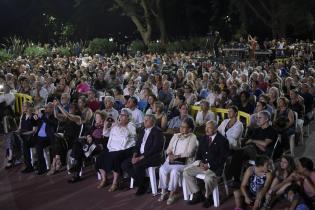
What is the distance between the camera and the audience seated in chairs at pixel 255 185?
621cm

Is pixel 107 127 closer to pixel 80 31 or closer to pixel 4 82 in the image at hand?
pixel 4 82

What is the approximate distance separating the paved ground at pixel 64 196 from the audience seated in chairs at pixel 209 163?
8.4 inches

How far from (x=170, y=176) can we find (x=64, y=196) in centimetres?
172

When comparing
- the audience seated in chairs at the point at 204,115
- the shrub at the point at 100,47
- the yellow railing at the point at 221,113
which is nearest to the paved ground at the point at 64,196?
the yellow railing at the point at 221,113

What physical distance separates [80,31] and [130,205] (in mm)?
33101

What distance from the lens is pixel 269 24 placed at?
34.7 meters

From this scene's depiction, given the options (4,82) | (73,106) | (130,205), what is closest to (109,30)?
(4,82)

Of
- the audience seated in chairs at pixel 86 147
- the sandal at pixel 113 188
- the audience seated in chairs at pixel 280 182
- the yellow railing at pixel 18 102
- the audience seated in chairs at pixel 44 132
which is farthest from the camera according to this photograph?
the yellow railing at pixel 18 102

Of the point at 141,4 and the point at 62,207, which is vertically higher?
the point at 141,4

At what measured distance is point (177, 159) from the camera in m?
7.23

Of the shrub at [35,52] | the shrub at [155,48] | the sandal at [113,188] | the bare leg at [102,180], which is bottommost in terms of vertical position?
the sandal at [113,188]

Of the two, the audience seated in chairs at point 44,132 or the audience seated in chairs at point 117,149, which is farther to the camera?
the audience seated in chairs at point 44,132

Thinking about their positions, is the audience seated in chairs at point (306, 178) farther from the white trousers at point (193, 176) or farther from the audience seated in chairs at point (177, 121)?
the audience seated in chairs at point (177, 121)

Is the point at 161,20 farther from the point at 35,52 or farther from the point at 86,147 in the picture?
the point at 86,147
